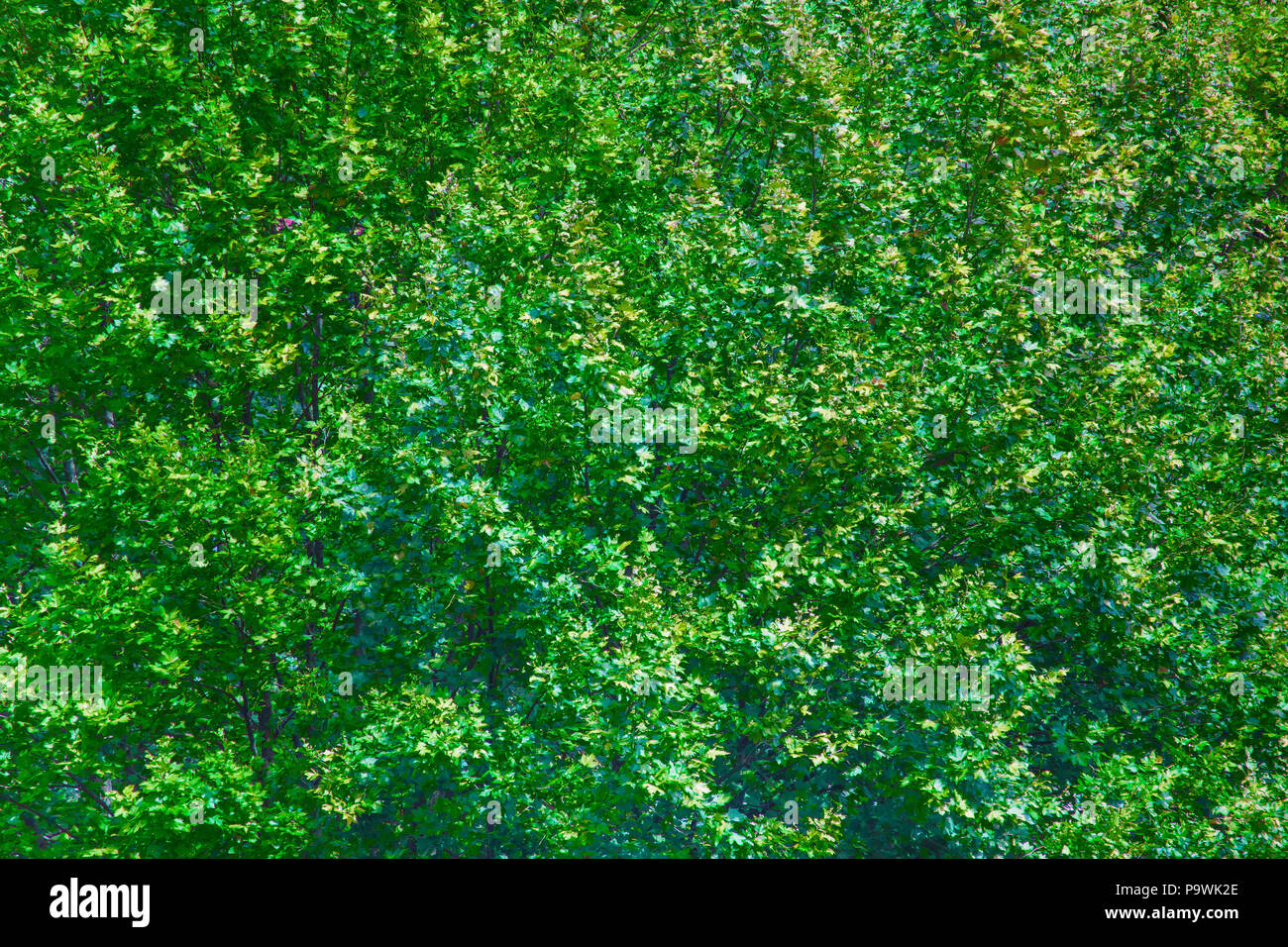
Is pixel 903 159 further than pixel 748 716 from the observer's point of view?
Yes

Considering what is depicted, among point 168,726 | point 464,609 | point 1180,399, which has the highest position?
point 1180,399

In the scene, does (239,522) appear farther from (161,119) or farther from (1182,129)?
(1182,129)

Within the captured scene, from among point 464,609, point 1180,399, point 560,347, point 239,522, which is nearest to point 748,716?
point 464,609

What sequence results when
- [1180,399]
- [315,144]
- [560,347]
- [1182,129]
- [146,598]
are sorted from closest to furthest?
[146,598], [560,347], [315,144], [1180,399], [1182,129]

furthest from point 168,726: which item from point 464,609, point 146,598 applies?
point 464,609

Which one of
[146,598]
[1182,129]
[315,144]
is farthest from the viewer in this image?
[1182,129]

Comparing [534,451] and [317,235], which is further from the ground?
[317,235]

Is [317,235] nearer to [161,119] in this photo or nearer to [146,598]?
[161,119]
